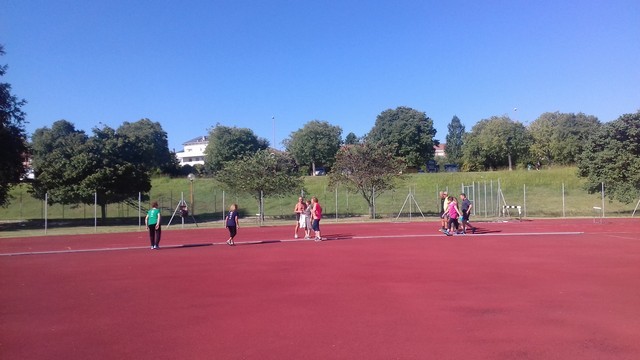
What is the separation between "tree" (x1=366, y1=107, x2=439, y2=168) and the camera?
7250 centimetres

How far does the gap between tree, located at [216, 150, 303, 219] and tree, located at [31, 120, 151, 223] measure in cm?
781

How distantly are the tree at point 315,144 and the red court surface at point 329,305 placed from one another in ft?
199

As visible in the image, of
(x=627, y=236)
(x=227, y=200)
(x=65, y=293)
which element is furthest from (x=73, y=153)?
(x=627, y=236)

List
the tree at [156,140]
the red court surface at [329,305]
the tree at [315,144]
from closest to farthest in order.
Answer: the red court surface at [329,305], the tree at [315,144], the tree at [156,140]

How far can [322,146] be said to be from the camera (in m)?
75.7

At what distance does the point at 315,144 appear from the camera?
76.1m

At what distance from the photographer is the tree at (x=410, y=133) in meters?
72.5

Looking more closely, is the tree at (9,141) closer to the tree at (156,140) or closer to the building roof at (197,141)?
the tree at (156,140)

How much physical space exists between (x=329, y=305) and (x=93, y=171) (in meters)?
35.9

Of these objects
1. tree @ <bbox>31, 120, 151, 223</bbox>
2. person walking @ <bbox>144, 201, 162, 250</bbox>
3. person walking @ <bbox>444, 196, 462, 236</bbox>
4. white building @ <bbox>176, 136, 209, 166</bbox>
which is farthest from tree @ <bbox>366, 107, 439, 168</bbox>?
white building @ <bbox>176, 136, 209, 166</bbox>

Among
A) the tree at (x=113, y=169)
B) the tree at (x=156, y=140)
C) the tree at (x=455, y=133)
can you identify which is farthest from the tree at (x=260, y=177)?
the tree at (x=455, y=133)

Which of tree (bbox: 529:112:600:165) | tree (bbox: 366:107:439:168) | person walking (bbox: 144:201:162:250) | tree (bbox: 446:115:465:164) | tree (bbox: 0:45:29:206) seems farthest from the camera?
tree (bbox: 446:115:465:164)

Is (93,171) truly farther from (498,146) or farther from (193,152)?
(193,152)

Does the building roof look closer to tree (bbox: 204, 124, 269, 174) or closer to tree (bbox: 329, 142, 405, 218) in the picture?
tree (bbox: 204, 124, 269, 174)
